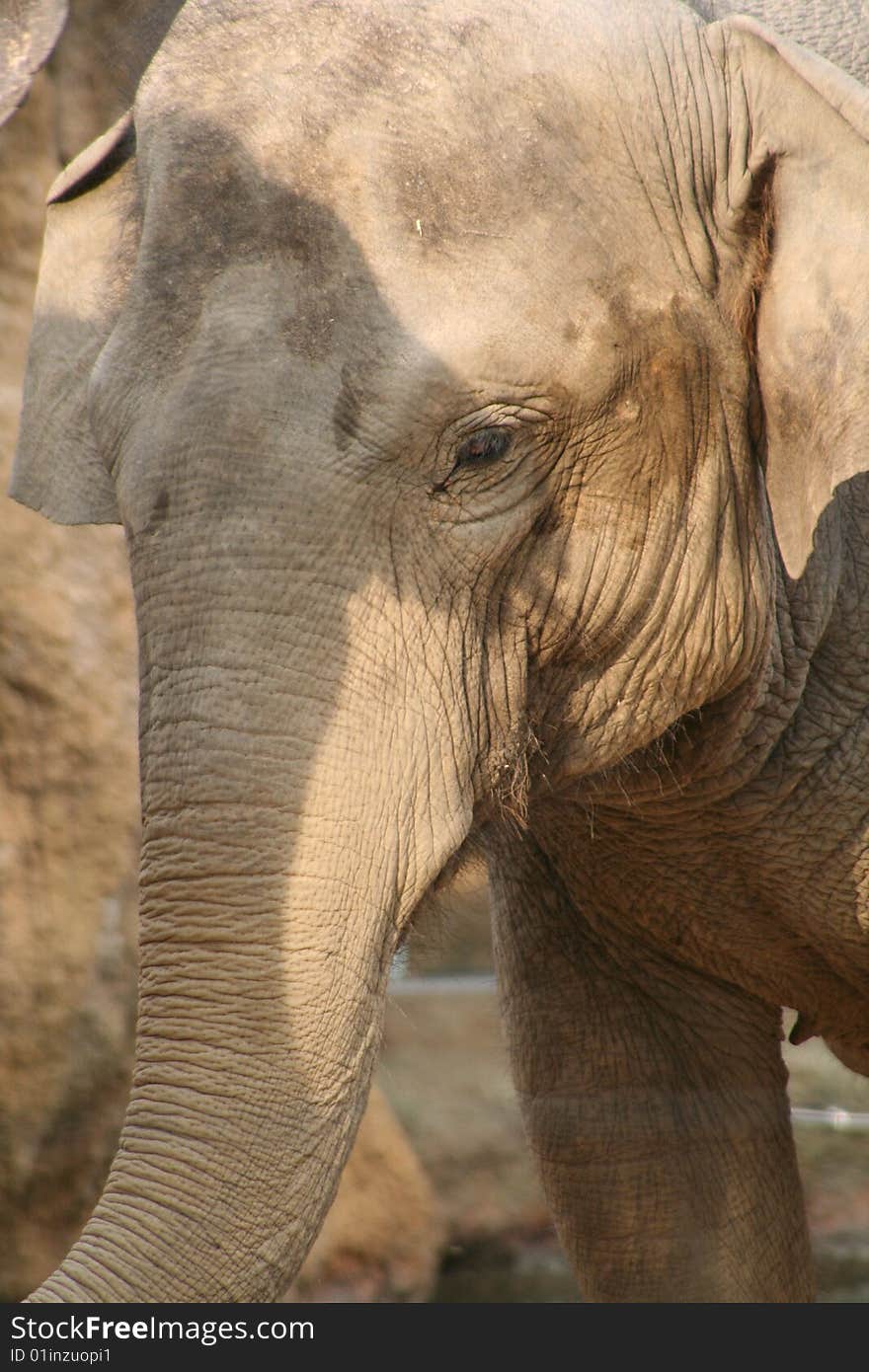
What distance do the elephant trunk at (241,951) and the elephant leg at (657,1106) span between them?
1088 millimetres

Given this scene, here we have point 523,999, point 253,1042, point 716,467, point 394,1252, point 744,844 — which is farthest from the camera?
point 394,1252

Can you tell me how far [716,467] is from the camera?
85.4 inches

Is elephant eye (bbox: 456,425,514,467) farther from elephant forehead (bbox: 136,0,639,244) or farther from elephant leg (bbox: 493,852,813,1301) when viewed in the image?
elephant leg (bbox: 493,852,813,1301)

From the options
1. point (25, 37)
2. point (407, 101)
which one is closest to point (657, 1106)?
point (407, 101)

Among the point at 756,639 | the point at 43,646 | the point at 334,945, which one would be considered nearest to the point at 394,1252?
the point at 43,646

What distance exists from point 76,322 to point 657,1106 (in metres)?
1.38

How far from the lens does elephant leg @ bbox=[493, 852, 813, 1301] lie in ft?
9.51

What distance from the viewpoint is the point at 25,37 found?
2.14m

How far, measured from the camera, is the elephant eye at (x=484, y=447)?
195cm

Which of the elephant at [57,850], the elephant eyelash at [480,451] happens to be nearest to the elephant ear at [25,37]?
the elephant eyelash at [480,451]

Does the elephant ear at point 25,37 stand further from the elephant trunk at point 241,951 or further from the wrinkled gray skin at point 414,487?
the elephant trunk at point 241,951

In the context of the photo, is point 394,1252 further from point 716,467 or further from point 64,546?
point 716,467

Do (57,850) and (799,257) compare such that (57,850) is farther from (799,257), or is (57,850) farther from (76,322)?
(799,257)
